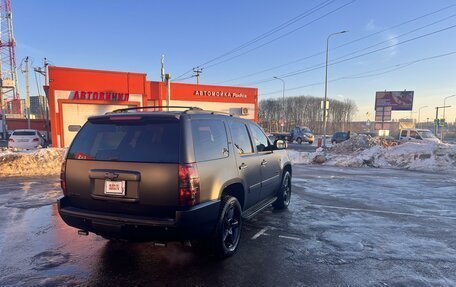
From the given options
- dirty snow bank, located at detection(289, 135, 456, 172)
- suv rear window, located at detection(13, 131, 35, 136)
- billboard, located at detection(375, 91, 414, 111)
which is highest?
billboard, located at detection(375, 91, 414, 111)

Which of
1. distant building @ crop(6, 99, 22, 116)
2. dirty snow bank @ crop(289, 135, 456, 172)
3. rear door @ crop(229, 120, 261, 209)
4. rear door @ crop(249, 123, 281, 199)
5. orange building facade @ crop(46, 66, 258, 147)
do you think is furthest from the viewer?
distant building @ crop(6, 99, 22, 116)

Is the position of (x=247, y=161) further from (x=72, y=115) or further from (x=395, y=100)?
(x=395, y=100)

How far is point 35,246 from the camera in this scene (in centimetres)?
477

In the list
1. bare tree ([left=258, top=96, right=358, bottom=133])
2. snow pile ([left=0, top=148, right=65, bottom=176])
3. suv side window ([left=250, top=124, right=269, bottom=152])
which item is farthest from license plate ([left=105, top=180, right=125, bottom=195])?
bare tree ([left=258, top=96, right=358, bottom=133])

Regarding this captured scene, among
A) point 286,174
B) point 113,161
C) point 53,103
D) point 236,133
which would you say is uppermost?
point 53,103

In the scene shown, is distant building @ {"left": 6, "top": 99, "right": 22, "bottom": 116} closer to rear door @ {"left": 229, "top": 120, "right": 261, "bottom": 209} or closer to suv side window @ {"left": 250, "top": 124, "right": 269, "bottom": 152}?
suv side window @ {"left": 250, "top": 124, "right": 269, "bottom": 152}

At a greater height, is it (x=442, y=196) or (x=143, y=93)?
(x=143, y=93)

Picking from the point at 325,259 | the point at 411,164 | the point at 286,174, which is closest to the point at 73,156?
the point at 325,259

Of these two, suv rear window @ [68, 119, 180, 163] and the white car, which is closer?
suv rear window @ [68, 119, 180, 163]

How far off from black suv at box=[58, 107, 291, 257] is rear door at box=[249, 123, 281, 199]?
3.56 feet

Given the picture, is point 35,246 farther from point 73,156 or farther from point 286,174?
point 286,174

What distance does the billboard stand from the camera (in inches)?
2315

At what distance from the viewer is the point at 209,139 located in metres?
4.14

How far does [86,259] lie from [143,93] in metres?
23.2
